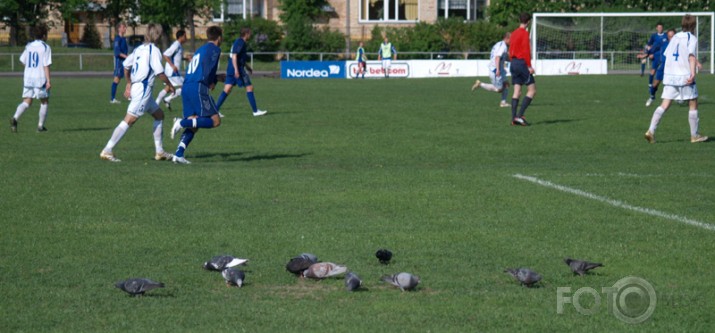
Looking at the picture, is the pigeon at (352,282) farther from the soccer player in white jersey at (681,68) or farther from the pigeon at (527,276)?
the soccer player in white jersey at (681,68)

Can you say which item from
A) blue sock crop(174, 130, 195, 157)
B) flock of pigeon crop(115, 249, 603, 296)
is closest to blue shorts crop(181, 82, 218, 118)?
blue sock crop(174, 130, 195, 157)

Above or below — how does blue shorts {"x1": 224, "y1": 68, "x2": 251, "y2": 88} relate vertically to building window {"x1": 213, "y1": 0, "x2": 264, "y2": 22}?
below

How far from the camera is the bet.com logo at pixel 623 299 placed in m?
6.30

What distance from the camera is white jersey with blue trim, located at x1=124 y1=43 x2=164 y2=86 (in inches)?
601

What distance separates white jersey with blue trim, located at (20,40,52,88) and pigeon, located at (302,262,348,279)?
46.6ft

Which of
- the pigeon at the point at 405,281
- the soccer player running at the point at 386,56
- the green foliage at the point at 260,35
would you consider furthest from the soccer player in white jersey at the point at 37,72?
the green foliage at the point at 260,35

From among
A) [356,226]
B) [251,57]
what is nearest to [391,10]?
[251,57]

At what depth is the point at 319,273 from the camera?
23.7 feet

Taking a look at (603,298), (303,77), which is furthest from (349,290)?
(303,77)

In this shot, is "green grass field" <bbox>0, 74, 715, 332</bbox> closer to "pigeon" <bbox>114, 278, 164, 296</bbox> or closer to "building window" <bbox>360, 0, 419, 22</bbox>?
"pigeon" <bbox>114, 278, 164, 296</bbox>

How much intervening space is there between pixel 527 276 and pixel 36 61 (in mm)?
15292

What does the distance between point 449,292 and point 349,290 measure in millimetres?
603

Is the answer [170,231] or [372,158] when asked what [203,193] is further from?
[372,158]

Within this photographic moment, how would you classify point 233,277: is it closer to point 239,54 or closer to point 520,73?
point 520,73
